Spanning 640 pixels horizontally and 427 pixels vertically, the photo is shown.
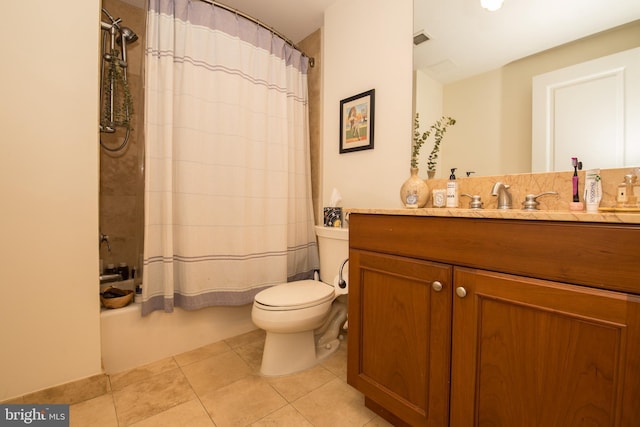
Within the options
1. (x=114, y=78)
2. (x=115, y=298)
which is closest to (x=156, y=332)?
(x=115, y=298)

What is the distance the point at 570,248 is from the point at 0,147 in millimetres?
1925

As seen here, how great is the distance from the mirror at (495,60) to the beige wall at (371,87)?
105mm

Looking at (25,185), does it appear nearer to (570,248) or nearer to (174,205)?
(174,205)

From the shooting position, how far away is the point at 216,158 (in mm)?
1664

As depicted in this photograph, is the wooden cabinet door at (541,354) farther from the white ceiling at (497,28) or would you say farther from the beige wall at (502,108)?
the white ceiling at (497,28)

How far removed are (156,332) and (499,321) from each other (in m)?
1.68

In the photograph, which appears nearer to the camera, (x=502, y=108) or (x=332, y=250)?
(x=502, y=108)

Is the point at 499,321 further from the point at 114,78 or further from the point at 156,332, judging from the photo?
the point at 114,78

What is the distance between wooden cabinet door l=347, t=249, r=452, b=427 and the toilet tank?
452 mm

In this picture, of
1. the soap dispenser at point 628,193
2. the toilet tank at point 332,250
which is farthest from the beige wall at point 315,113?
the soap dispenser at point 628,193

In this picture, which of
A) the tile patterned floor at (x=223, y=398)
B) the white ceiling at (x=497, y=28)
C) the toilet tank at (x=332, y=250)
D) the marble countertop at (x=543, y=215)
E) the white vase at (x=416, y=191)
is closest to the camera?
the marble countertop at (x=543, y=215)

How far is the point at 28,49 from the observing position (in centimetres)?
110

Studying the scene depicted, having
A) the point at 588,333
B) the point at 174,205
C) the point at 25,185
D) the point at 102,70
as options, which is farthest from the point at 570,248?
the point at 102,70

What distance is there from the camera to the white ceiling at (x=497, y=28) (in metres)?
1.01
